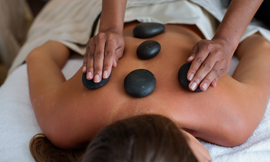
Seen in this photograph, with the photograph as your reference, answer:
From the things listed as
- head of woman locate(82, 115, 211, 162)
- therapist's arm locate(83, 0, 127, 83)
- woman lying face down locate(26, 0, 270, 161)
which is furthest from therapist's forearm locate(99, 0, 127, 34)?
head of woman locate(82, 115, 211, 162)

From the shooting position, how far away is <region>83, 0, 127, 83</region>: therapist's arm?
0.69 metres

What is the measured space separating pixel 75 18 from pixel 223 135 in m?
1.03

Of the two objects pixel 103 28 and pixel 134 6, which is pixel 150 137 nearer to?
pixel 103 28

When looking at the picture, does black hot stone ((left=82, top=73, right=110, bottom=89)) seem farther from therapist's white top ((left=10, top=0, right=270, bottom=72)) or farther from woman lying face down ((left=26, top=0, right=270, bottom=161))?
therapist's white top ((left=10, top=0, right=270, bottom=72))

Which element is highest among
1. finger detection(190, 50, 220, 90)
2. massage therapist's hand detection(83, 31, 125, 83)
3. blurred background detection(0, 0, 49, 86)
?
finger detection(190, 50, 220, 90)

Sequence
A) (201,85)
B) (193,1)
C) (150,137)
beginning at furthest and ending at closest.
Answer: (193,1) → (201,85) → (150,137)

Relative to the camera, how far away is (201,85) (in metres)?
0.64

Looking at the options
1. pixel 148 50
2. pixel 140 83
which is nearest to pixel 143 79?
pixel 140 83

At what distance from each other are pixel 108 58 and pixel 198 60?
27 centimetres

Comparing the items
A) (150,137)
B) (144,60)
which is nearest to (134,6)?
(144,60)

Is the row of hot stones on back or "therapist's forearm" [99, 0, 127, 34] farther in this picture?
"therapist's forearm" [99, 0, 127, 34]

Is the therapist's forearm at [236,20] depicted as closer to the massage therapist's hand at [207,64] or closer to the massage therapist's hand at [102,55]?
the massage therapist's hand at [207,64]

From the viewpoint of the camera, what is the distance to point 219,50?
0.71 metres

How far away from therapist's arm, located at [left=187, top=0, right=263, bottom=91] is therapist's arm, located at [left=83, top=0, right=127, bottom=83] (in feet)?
0.80
